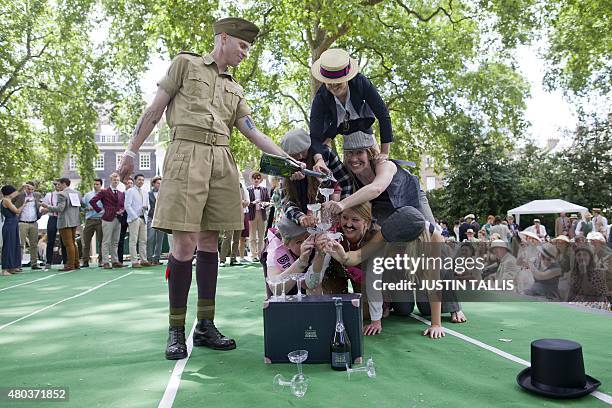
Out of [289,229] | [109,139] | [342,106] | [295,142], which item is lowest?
[289,229]

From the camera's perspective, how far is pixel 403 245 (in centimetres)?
397

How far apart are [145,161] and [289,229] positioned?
2247 inches

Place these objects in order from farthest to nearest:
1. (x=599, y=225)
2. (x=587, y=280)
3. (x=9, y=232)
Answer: (x=599, y=225) < (x=9, y=232) < (x=587, y=280)

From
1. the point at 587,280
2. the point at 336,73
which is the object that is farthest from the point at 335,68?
the point at 587,280

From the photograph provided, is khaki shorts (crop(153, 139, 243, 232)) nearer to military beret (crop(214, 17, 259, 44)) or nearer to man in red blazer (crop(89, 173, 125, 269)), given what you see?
military beret (crop(214, 17, 259, 44))


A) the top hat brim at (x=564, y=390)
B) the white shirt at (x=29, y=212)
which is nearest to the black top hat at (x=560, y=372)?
the top hat brim at (x=564, y=390)

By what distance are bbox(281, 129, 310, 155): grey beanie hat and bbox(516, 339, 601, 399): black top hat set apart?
83.7 inches

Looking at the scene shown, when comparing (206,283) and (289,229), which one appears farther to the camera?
(289,229)

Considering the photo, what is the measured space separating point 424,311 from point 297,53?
16.8 metres

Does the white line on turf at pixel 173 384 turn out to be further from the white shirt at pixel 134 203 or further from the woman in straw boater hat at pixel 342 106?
the white shirt at pixel 134 203

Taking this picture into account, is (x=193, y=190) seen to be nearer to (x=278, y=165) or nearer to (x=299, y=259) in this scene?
(x=278, y=165)

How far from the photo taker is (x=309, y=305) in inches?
120

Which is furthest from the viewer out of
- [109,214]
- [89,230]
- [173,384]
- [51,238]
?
[51,238]

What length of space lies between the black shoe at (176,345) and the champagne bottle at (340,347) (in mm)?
961
